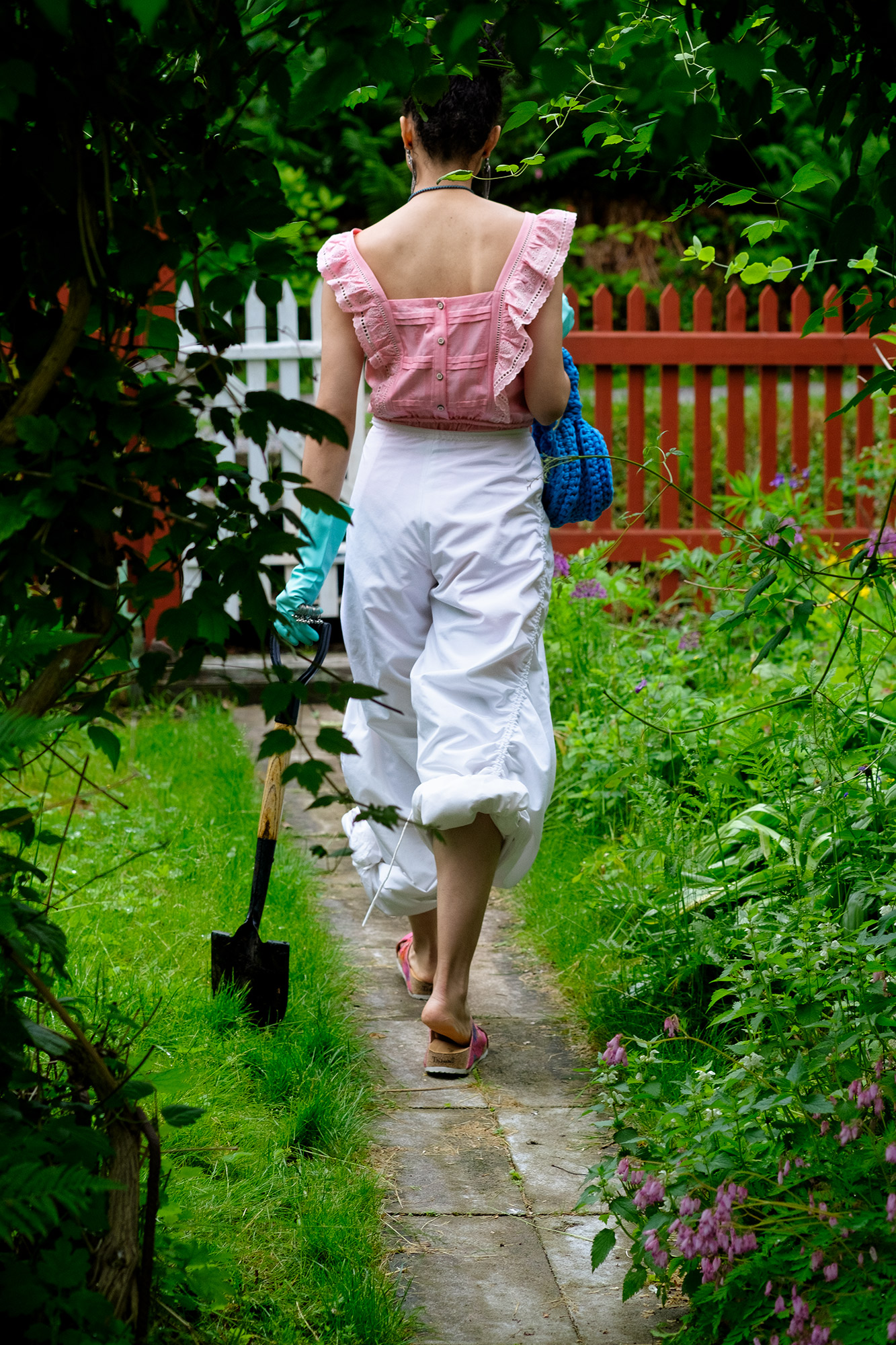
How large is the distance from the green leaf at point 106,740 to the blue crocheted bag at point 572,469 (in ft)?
5.10

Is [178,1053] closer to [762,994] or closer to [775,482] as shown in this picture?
[762,994]

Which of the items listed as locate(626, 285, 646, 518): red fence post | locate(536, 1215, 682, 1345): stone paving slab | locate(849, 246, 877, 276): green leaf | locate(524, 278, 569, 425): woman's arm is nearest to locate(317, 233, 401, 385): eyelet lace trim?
locate(524, 278, 569, 425): woman's arm

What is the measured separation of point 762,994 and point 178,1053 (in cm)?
109

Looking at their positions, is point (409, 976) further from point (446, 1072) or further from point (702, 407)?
point (702, 407)

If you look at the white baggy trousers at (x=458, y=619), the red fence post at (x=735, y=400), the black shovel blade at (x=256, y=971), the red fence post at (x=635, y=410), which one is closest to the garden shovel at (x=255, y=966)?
the black shovel blade at (x=256, y=971)

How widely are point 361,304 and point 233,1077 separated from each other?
59.8 inches

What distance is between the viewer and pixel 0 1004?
1.44 metres

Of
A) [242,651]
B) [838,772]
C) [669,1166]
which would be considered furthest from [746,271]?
[242,651]

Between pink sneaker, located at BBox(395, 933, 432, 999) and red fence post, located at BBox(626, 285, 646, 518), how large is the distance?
3.80 meters

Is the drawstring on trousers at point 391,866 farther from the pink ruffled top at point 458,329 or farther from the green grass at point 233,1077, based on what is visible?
the pink ruffled top at point 458,329

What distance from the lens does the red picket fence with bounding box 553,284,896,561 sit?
257 inches

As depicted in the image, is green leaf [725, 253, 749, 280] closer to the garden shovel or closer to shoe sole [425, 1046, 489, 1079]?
the garden shovel

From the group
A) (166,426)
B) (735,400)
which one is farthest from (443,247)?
(735,400)

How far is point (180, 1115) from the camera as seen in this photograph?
1.51 m
